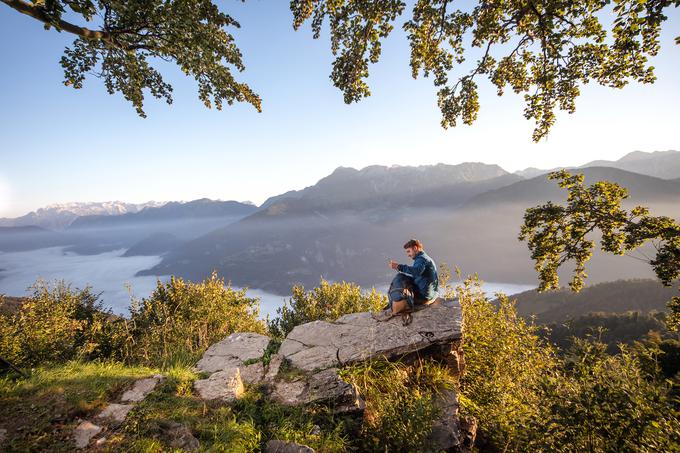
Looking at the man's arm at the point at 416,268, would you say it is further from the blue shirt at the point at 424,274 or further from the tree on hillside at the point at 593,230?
the tree on hillside at the point at 593,230

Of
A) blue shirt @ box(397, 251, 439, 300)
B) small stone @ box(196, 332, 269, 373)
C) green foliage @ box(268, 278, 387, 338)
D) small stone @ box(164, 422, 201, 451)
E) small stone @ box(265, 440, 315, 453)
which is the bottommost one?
green foliage @ box(268, 278, 387, 338)

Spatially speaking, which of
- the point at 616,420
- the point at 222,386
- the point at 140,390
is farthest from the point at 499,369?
the point at 140,390

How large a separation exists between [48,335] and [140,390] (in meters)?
4.33

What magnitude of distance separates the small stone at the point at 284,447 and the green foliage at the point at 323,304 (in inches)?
465

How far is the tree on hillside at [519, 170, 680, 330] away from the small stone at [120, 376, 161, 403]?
8356 mm

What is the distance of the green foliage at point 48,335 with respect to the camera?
606cm

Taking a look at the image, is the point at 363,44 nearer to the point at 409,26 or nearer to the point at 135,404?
the point at 409,26

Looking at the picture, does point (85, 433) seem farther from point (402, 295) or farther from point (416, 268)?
point (416, 268)

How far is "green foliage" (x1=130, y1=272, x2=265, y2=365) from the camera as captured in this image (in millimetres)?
7876

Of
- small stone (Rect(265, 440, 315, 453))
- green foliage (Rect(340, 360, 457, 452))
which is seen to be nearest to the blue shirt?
green foliage (Rect(340, 360, 457, 452))

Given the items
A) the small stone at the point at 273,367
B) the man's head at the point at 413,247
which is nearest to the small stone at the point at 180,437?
the small stone at the point at 273,367

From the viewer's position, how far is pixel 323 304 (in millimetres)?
18844

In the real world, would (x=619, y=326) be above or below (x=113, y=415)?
below

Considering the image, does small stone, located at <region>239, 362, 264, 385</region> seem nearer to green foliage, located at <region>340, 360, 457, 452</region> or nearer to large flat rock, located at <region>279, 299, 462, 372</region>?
large flat rock, located at <region>279, 299, 462, 372</region>
